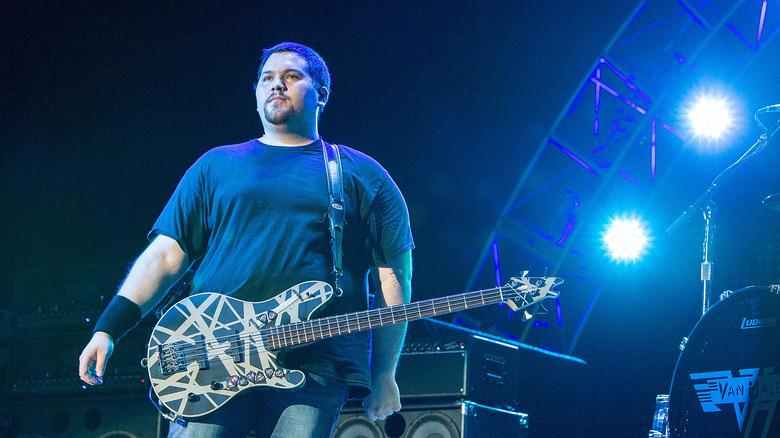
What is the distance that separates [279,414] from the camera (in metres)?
2.26

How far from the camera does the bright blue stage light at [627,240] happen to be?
17.7 ft

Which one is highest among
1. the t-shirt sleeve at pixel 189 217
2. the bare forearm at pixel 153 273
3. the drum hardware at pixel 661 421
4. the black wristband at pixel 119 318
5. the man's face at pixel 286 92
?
the man's face at pixel 286 92

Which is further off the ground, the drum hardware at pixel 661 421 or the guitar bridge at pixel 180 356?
the guitar bridge at pixel 180 356

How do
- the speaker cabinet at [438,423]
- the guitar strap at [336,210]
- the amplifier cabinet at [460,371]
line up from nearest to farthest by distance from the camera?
the guitar strap at [336,210] < the speaker cabinet at [438,423] < the amplifier cabinet at [460,371]

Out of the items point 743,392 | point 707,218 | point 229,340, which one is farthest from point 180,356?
point 707,218

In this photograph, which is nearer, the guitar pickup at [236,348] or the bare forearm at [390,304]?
the guitar pickup at [236,348]

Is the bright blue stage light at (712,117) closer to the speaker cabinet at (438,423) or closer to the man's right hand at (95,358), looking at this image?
the speaker cabinet at (438,423)

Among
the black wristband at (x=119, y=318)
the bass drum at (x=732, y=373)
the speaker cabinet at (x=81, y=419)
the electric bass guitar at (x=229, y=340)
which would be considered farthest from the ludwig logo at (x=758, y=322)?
the speaker cabinet at (x=81, y=419)

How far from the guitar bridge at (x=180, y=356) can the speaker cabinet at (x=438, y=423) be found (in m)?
2.08

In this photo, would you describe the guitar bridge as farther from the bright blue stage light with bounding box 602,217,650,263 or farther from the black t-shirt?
the bright blue stage light with bounding box 602,217,650,263

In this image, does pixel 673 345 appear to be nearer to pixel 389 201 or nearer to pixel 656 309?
pixel 656 309

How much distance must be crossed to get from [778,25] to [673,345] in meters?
2.29

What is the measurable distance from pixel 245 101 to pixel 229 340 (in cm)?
410

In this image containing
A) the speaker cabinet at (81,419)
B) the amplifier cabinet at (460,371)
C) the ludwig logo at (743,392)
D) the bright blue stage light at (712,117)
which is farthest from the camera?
the bright blue stage light at (712,117)
